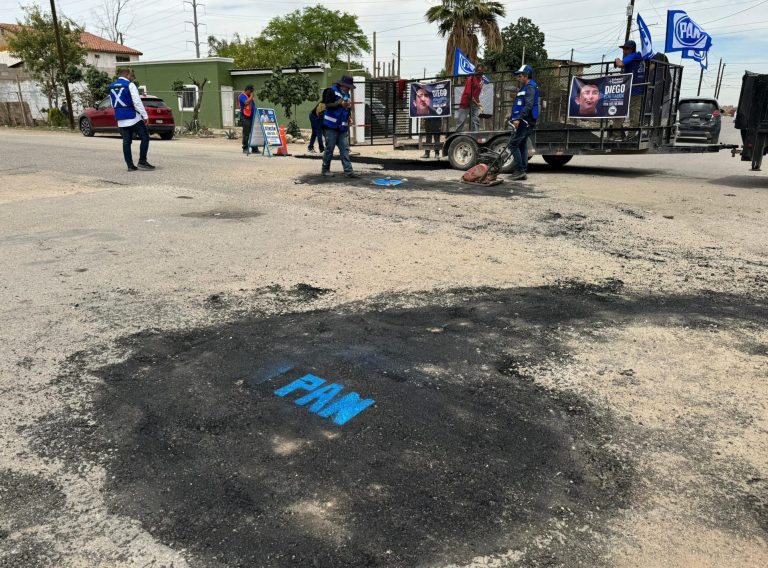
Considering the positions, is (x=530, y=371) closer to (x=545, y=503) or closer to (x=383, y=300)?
(x=545, y=503)

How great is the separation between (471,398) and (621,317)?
5.95 feet

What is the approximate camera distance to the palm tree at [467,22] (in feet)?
103

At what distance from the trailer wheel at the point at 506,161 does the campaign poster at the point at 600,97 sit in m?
1.43

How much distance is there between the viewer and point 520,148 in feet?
37.6

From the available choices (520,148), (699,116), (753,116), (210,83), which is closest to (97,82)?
(210,83)

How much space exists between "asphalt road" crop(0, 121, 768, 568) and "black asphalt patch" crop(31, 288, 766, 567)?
0.04 feet

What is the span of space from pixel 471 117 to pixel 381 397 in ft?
35.7

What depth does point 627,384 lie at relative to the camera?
337 centimetres

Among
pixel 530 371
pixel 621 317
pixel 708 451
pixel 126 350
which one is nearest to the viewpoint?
pixel 708 451

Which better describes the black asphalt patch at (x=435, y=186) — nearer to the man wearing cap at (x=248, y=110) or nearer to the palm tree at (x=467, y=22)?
the man wearing cap at (x=248, y=110)

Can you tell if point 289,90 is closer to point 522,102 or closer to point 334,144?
point 334,144

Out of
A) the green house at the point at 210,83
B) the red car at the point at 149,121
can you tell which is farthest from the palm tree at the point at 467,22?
the red car at the point at 149,121

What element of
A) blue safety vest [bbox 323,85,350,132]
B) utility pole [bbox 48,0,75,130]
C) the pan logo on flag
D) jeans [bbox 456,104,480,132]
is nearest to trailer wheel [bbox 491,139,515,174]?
jeans [bbox 456,104,480,132]

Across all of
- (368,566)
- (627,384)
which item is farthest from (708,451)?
(368,566)
